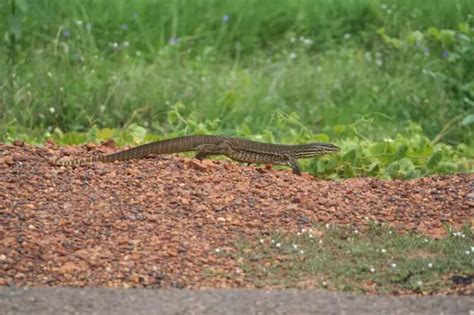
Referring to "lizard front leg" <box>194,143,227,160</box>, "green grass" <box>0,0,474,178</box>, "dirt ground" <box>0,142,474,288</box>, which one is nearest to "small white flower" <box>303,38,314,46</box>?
"green grass" <box>0,0,474,178</box>

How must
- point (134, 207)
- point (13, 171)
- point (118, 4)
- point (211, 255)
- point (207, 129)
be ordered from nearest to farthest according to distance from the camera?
point (211, 255) → point (134, 207) → point (13, 171) → point (207, 129) → point (118, 4)

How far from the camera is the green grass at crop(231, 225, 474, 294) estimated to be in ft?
19.2

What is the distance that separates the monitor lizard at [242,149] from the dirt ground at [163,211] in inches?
13.0

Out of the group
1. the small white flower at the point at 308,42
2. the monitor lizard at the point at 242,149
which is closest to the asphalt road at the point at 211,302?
the monitor lizard at the point at 242,149

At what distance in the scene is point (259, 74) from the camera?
12148 mm

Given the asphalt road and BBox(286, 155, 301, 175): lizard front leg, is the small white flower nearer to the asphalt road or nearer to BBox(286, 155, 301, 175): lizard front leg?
BBox(286, 155, 301, 175): lizard front leg

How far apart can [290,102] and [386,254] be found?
5.53 meters

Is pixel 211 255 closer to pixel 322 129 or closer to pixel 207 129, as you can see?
pixel 207 129

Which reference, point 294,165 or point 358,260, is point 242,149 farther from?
point 358,260

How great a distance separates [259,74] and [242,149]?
3.70 meters

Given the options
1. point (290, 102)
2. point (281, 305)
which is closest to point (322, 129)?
point (290, 102)

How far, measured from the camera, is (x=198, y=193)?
23.3 feet

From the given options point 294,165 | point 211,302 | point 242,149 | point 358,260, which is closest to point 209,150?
point 242,149

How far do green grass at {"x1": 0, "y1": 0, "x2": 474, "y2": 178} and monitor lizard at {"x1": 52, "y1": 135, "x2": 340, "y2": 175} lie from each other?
0.31m
